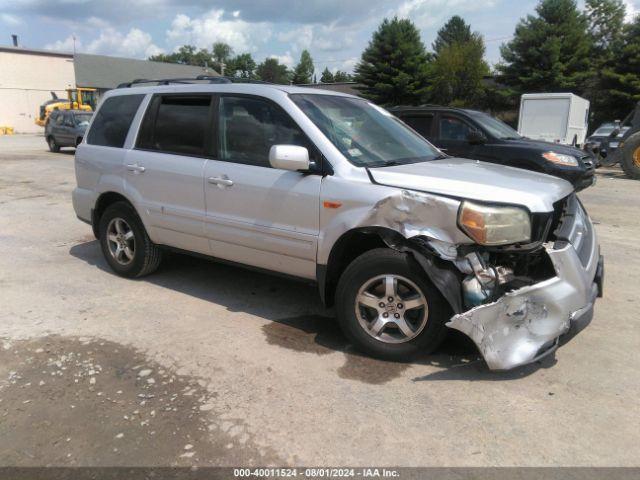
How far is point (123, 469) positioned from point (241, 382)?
3.10 ft

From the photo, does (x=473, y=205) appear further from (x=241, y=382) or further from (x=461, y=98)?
(x=461, y=98)

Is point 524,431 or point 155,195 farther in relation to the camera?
point 155,195

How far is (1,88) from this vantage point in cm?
4697

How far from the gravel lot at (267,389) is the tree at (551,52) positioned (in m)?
36.3

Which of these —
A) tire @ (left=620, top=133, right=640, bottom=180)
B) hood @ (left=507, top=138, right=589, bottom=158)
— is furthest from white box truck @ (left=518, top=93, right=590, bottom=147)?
hood @ (left=507, top=138, right=589, bottom=158)

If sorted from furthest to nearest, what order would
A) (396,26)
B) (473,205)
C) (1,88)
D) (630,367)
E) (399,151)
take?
1. (1,88)
2. (396,26)
3. (399,151)
4. (630,367)
5. (473,205)

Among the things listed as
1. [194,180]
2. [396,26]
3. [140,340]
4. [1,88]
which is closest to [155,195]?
[194,180]

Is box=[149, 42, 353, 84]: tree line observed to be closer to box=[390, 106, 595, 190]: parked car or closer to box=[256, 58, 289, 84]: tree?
box=[256, 58, 289, 84]: tree

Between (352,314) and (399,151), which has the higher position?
(399,151)

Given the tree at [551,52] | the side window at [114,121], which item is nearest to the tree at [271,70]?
the tree at [551,52]

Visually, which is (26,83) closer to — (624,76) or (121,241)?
(624,76)

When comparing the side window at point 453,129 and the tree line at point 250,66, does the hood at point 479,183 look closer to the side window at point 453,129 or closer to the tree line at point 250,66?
the side window at point 453,129

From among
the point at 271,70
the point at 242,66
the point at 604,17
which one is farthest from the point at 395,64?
the point at 242,66

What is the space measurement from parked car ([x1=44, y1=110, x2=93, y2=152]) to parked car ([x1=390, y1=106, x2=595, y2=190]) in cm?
1539
